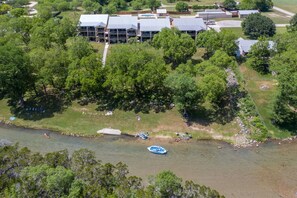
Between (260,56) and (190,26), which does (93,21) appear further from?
(260,56)

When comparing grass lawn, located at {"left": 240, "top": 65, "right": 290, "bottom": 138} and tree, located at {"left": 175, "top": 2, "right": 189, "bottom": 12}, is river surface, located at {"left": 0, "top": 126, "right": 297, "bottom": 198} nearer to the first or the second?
grass lawn, located at {"left": 240, "top": 65, "right": 290, "bottom": 138}

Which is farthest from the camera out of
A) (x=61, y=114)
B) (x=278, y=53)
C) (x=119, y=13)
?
(x=119, y=13)

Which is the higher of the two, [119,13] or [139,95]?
[119,13]

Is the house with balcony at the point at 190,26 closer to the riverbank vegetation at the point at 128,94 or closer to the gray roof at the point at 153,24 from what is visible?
the gray roof at the point at 153,24

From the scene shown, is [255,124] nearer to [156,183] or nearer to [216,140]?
[216,140]

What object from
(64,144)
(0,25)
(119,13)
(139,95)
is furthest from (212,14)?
(64,144)

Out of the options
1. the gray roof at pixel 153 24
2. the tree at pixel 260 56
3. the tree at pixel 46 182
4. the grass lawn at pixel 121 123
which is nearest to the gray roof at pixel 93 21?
the gray roof at pixel 153 24

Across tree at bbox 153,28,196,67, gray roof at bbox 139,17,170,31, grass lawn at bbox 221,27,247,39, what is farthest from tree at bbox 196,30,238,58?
grass lawn at bbox 221,27,247,39
